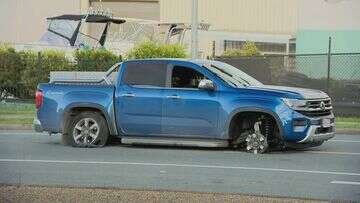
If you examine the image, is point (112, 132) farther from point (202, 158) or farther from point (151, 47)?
point (151, 47)

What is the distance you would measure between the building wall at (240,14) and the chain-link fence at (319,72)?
21284mm

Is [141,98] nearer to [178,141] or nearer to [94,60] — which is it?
[178,141]

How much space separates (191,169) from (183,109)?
2220 millimetres

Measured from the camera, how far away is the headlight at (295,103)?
11.5m

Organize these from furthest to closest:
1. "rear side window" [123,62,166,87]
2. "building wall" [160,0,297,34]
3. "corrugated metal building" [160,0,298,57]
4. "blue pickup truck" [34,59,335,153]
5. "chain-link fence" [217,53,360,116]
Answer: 1. "building wall" [160,0,297,34]
2. "corrugated metal building" [160,0,298,57]
3. "chain-link fence" [217,53,360,116]
4. "rear side window" [123,62,166,87]
5. "blue pickup truck" [34,59,335,153]

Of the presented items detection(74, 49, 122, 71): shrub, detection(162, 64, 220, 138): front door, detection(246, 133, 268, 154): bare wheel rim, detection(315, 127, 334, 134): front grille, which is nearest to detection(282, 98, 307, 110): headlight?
detection(315, 127, 334, 134): front grille

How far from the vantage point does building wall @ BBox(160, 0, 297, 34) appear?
4525 cm

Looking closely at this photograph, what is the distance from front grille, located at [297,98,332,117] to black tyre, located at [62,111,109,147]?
3.37 metres

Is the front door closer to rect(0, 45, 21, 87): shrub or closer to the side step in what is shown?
the side step

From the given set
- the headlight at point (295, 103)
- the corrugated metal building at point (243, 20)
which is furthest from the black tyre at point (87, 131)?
the corrugated metal building at point (243, 20)

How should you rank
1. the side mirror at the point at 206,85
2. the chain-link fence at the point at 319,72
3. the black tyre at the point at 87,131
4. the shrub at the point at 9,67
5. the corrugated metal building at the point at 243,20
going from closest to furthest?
the side mirror at the point at 206,85 → the black tyre at the point at 87,131 → the chain-link fence at the point at 319,72 → the shrub at the point at 9,67 → the corrugated metal building at the point at 243,20

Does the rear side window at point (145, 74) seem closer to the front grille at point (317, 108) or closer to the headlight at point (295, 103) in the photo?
the headlight at point (295, 103)

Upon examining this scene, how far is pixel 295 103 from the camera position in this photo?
1153 centimetres

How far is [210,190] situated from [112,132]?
477 centimetres
